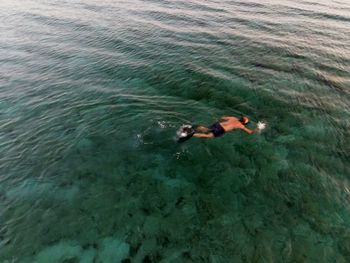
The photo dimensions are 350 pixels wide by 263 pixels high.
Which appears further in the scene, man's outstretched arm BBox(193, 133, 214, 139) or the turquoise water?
man's outstretched arm BBox(193, 133, 214, 139)

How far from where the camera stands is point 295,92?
23.0 metres

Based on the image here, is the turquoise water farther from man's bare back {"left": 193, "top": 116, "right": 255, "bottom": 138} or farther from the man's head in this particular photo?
Answer: the man's head

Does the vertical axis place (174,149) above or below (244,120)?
below

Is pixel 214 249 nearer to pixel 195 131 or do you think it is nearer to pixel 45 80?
pixel 195 131

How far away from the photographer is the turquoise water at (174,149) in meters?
12.9

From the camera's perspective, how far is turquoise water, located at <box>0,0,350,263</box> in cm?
1285

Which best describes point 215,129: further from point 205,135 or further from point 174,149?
point 174,149

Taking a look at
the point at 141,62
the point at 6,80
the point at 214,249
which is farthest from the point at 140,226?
the point at 6,80

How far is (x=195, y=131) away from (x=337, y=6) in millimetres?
37262

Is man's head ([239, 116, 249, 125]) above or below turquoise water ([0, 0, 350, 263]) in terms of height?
above

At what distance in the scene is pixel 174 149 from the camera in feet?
58.5

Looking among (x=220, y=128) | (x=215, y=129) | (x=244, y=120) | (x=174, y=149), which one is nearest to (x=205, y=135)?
(x=215, y=129)

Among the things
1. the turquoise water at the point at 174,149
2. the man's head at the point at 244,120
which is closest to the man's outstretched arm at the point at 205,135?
the turquoise water at the point at 174,149

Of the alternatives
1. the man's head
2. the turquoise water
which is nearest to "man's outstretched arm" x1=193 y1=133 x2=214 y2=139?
the turquoise water
